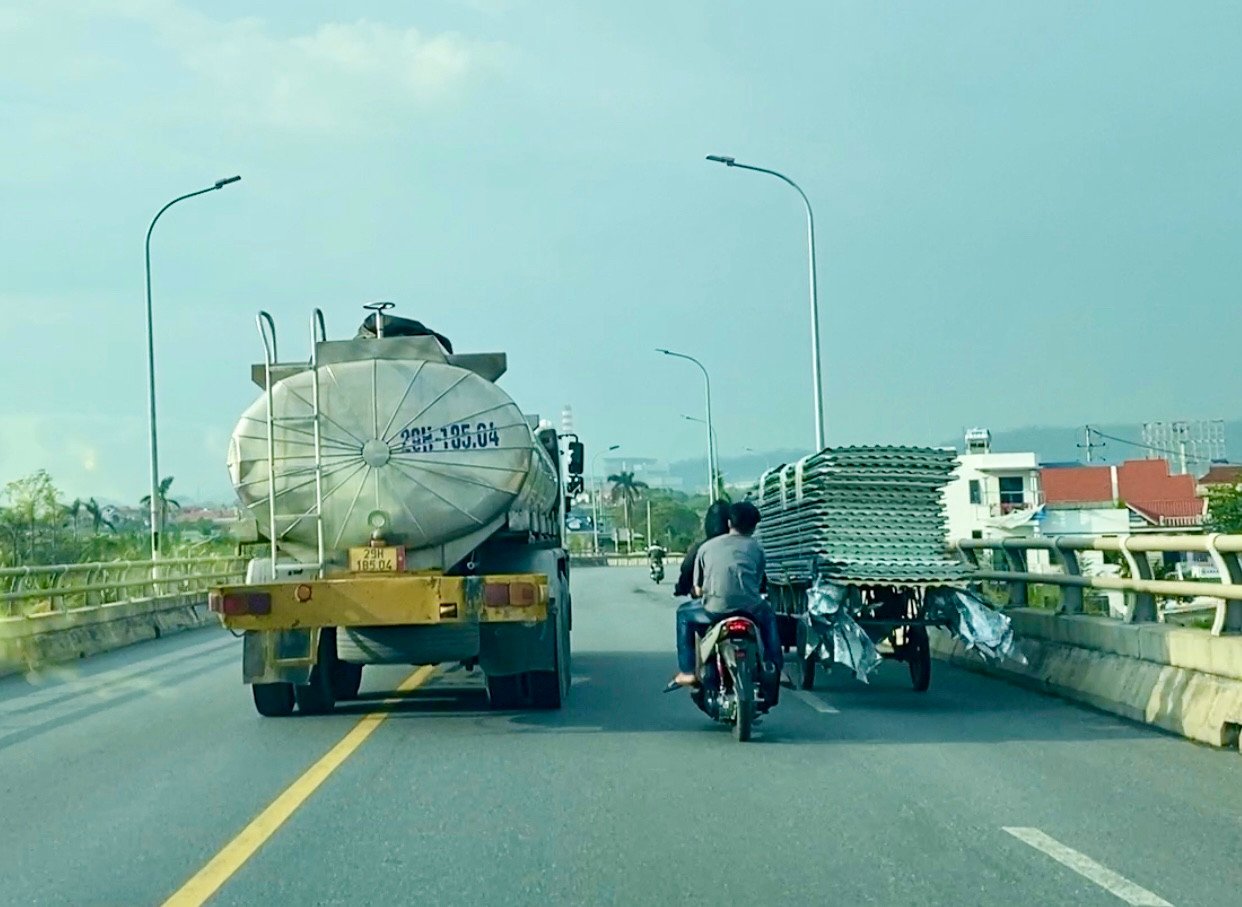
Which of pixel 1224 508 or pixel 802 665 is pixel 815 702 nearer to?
pixel 802 665

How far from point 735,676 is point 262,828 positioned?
4.07 m

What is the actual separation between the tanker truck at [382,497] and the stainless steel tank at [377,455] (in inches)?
0.4

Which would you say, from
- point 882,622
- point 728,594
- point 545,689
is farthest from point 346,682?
point 882,622

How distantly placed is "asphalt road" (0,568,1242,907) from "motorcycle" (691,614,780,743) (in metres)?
0.22

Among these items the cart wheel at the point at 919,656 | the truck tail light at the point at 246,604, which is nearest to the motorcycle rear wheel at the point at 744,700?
the cart wheel at the point at 919,656

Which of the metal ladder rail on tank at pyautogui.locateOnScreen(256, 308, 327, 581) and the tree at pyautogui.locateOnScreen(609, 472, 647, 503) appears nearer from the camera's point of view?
the metal ladder rail on tank at pyautogui.locateOnScreen(256, 308, 327, 581)

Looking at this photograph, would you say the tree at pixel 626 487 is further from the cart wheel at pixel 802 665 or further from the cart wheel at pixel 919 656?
the cart wheel at pixel 919 656

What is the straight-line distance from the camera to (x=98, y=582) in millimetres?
25375

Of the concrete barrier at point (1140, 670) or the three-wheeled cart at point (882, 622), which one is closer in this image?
the concrete barrier at point (1140, 670)

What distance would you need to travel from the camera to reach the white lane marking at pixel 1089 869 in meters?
6.71

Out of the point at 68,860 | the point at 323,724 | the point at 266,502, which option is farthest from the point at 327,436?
the point at 68,860

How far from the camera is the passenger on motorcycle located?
12.1 metres

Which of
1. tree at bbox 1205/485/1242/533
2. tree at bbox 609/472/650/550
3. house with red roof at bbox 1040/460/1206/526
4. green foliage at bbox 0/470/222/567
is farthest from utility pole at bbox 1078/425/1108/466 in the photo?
green foliage at bbox 0/470/222/567

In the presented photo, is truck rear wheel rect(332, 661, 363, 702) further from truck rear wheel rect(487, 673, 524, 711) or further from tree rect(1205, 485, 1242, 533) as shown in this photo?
tree rect(1205, 485, 1242, 533)
